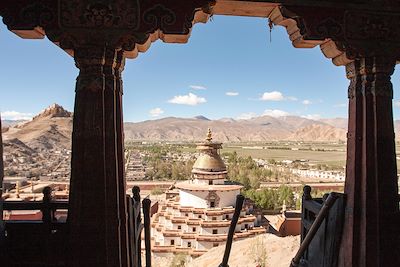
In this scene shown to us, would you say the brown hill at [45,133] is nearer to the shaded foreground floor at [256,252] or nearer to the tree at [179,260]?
the tree at [179,260]

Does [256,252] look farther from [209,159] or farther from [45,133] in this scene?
[45,133]

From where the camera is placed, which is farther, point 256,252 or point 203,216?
point 203,216

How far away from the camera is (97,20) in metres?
3.61

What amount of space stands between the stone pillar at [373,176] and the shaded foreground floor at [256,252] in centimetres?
1287

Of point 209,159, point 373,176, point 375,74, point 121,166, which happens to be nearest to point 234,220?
point 121,166

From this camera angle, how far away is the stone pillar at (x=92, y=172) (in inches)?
142

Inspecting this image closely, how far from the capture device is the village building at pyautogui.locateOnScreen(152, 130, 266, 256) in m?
23.1

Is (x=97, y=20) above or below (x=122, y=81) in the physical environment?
above

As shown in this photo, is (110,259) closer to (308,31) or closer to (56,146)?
(308,31)

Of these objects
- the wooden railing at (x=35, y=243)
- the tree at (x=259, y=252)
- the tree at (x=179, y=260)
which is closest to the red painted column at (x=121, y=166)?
the wooden railing at (x=35, y=243)

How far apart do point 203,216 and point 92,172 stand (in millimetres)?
22386

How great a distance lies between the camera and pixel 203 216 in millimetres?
25234

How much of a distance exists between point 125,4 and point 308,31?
203cm

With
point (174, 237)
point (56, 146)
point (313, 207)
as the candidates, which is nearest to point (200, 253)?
point (174, 237)
